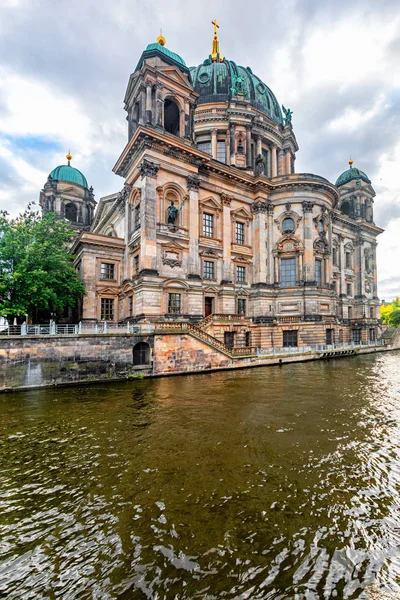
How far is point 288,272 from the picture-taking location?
30.8 metres

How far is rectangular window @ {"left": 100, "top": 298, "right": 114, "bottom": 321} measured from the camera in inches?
1085

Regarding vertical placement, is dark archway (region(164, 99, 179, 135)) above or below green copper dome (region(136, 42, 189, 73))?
below

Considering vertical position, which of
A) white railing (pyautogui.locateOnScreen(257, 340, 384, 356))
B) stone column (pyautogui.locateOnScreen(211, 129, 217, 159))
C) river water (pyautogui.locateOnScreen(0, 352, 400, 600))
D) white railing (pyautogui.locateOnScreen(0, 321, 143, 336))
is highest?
stone column (pyautogui.locateOnScreen(211, 129, 217, 159))

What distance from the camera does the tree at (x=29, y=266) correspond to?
57.3 ft

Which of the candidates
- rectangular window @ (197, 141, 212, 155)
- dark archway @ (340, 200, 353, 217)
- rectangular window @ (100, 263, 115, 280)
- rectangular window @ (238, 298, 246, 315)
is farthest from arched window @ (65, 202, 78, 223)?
dark archway @ (340, 200, 353, 217)

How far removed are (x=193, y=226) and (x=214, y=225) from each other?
11.1 ft

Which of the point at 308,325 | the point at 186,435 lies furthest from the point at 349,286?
the point at 186,435

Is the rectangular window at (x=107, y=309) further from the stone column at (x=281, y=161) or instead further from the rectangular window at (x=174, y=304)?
the stone column at (x=281, y=161)

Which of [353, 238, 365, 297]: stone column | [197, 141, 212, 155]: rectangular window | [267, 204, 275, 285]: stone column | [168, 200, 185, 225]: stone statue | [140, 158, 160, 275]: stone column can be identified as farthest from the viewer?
[353, 238, 365, 297]: stone column

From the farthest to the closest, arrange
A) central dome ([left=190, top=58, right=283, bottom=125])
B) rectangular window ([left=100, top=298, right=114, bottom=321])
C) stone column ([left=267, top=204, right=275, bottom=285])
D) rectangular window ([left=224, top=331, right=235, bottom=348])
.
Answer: central dome ([left=190, top=58, right=283, bottom=125]) < stone column ([left=267, top=204, right=275, bottom=285]) < rectangular window ([left=100, top=298, right=114, bottom=321]) < rectangular window ([left=224, top=331, right=235, bottom=348])

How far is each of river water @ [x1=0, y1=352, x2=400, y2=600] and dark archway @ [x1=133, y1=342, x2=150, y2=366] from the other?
8681 mm

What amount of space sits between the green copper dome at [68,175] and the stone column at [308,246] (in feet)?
119

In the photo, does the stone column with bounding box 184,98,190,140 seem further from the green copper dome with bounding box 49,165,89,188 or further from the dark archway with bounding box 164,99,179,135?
the green copper dome with bounding box 49,165,89,188

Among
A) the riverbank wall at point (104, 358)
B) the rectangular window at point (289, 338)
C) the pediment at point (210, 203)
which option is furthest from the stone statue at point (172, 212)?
the rectangular window at point (289, 338)
